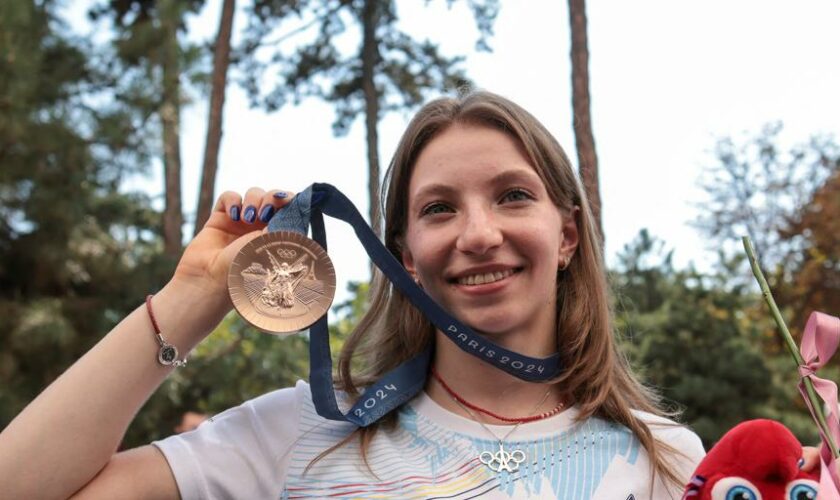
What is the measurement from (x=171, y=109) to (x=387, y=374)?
10616mm

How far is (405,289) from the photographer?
7.20 feet

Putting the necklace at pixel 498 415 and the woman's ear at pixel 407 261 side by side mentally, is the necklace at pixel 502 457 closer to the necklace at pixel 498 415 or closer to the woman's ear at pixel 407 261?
the necklace at pixel 498 415

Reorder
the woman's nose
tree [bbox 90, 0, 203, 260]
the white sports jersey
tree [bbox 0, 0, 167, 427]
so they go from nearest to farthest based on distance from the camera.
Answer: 1. the white sports jersey
2. the woman's nose
3. tree [bbox 0, 0, 167, 427]
4. tree [bbox 90, 0, 203, 260]

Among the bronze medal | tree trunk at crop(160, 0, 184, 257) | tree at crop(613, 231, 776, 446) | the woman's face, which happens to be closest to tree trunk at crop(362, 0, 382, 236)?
tree trunk at crop(160, 0, 184, 257)

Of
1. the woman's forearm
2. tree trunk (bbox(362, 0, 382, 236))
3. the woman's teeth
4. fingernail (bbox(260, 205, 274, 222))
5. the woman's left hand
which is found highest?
tree trunk (bbox(362, 0, 382, 236))

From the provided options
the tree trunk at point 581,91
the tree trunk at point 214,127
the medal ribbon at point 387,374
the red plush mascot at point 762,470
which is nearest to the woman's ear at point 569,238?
the medal ribbon at point 387,374

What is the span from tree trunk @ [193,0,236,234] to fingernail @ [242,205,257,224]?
8974 millimetres

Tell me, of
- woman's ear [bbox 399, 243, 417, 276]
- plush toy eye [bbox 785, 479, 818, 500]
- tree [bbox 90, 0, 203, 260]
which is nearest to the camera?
plush toy eye [bbox 785, 479, 818, 500]

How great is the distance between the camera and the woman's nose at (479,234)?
6.94 feet

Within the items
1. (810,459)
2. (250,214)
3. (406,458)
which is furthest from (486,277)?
(810,459)

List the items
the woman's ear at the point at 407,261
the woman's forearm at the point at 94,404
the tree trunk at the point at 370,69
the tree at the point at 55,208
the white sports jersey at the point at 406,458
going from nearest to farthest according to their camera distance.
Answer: the woman's forearm at the point at 94,404, the white sports jersey at the point at 406,458, the woman's ear at the point at 407,261, the tree at the point at 55,208, the tree trunk at the point at 370,69

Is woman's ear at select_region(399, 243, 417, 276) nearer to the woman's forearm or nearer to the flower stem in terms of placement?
the woman's forearm

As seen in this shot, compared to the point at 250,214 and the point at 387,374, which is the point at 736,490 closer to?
the point at 387,374

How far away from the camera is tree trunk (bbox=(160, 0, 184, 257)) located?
1217cm
